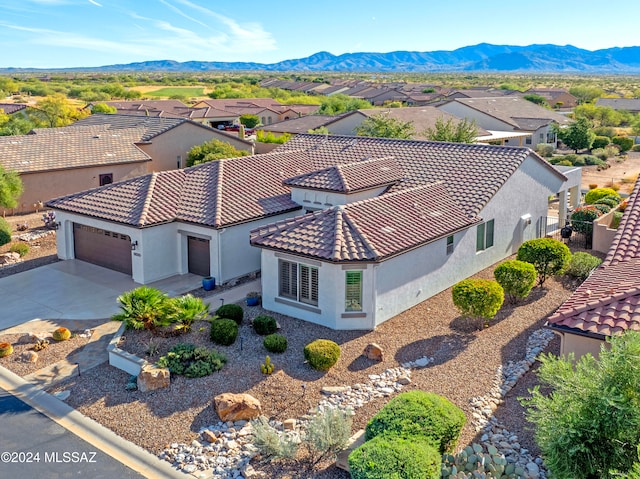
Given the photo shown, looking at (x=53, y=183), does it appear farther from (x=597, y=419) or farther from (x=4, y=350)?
(x=597, y=419)

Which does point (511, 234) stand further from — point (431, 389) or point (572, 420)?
point (572, 420)

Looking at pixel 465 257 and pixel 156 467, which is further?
pixel 465 257

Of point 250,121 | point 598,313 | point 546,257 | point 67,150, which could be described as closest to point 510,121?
point 250,121

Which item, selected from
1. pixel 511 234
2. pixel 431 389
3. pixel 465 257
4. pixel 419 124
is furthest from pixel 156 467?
pixel 419 124

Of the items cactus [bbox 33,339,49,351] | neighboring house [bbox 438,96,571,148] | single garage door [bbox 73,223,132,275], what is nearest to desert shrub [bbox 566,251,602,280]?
single garage door [bbox 73,223,132,275]

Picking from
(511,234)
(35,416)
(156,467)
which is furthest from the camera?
(511,234)

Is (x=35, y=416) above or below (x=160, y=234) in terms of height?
below

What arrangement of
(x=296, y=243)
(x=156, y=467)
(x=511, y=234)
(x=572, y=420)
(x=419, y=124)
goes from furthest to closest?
(x=419, y=124), (x=511, y=234), (x=296, y=243), (x=156, y=467), (x=572, y=420)
